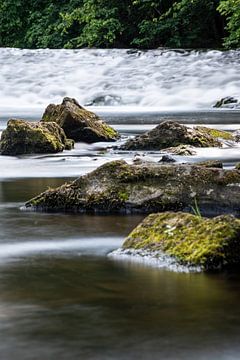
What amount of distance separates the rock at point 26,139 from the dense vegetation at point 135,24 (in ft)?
75.3

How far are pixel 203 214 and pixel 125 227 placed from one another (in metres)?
0.78

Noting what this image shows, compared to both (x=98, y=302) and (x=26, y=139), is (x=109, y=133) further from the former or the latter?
(x=98, y=302)

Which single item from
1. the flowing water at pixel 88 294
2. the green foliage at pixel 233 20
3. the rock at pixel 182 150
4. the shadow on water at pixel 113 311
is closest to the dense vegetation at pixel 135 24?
the green foliage at pixel 233 20

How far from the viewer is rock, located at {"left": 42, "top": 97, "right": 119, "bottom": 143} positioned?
1319cm

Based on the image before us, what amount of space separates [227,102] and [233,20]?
38.1 feet

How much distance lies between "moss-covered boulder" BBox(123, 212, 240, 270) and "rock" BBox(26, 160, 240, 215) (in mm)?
1457

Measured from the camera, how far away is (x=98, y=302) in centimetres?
366

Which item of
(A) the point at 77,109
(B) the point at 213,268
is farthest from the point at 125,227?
(A) the point at 77,109

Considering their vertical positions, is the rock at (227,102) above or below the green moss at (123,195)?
above

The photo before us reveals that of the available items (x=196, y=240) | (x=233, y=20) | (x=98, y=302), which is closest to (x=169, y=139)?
(x=196, y=240)

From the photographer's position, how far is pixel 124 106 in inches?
1017

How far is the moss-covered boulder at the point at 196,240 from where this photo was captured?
4141 millimetres

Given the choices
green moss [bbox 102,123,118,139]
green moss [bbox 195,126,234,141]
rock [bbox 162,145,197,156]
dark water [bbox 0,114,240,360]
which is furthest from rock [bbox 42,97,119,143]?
dark water [bbox 0,114,240,360]

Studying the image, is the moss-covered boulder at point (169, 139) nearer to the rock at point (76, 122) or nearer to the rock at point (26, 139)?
the rock at point (26, 139)
